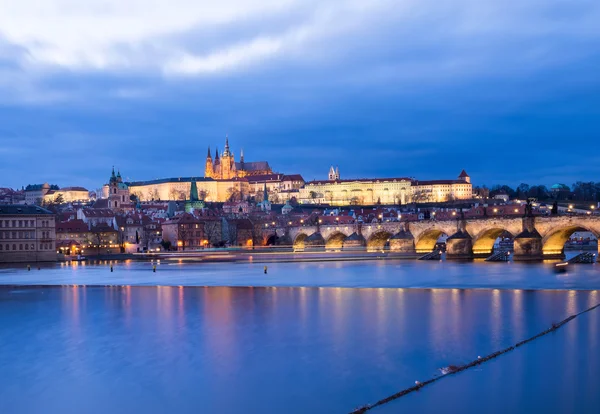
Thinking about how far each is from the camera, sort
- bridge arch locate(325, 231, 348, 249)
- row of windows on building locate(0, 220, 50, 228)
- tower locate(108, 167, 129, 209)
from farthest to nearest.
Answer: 1. tower locate(108, 167, 129, 209)
2. bridge arch locate(325, 231, 348, 249)
3. row of windows on building locate(0, 220, 50, 228)

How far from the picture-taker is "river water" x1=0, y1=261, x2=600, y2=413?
10.3 metres

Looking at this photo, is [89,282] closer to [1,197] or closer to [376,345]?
[376,345]

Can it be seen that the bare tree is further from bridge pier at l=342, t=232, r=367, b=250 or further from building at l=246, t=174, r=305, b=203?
building at l=246, t=174, r=305, b=203

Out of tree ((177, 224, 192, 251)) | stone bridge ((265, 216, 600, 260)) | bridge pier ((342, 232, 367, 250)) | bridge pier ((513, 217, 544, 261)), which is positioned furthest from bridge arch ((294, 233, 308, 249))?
bridge pier ((513, 217, 544, 261))

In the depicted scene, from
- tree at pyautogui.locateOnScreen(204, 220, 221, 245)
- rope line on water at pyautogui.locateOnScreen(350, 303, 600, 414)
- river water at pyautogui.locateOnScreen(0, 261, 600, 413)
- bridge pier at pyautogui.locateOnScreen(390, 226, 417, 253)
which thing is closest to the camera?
rope line on water at pyautogui.locateOnScreen(350, 303, 600, 414)

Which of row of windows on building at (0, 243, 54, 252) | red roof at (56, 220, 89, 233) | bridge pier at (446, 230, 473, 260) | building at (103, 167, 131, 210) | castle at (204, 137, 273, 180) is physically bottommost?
bridge pier at (446, 230, 473, 260)

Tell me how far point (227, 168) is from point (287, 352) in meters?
166

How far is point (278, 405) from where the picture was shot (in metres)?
10.1

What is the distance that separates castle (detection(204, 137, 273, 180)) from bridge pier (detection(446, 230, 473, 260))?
132m

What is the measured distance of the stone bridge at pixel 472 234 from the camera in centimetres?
3834

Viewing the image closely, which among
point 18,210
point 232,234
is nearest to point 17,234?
point 18,210

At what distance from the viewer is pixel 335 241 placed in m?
67.7

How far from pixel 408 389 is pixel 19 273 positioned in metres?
31.1

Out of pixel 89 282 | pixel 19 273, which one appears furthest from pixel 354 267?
pixel 19 273
